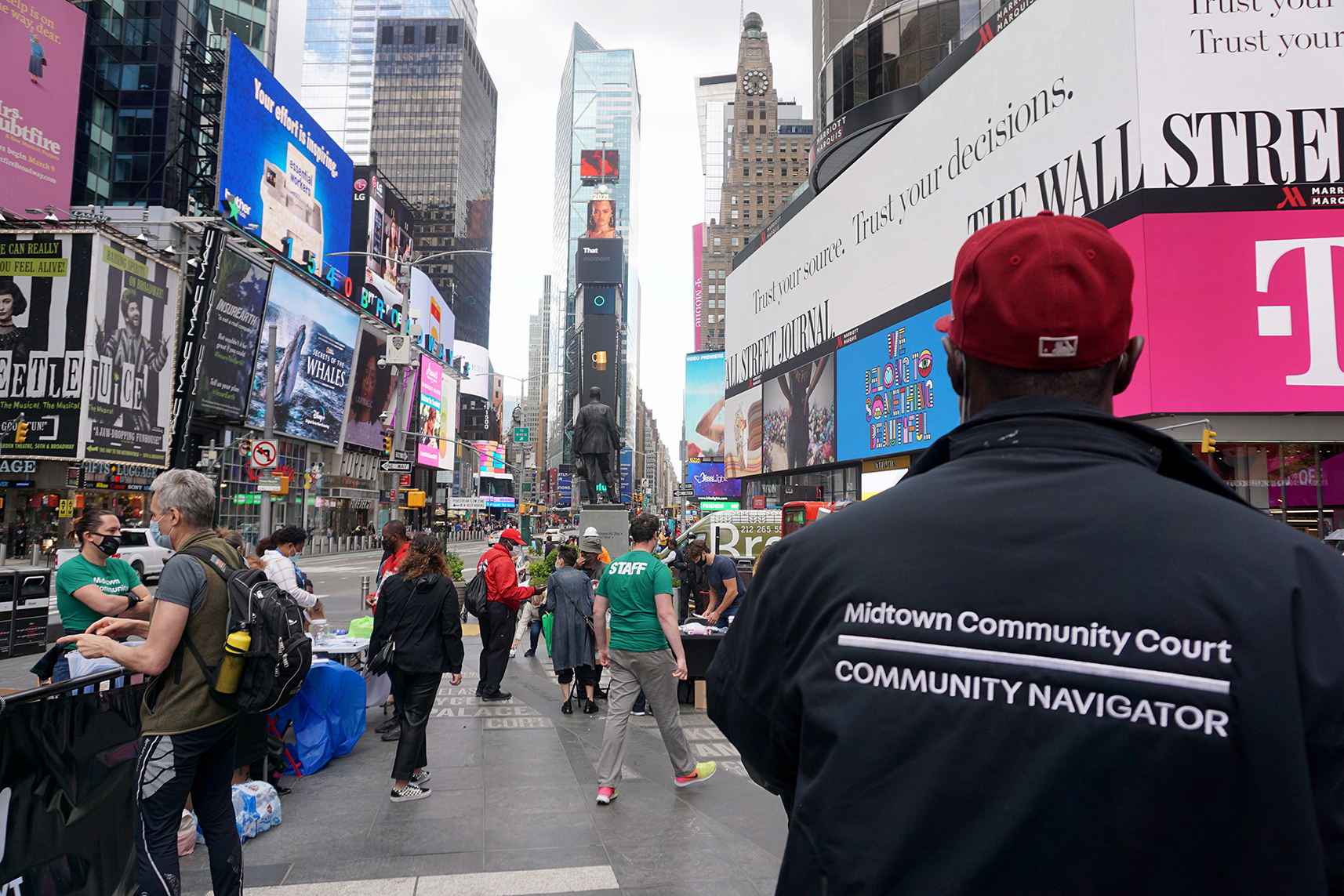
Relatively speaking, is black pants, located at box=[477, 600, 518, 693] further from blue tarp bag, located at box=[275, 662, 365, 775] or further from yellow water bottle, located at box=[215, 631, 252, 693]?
yellow water bottle, located at box=[215, 631, 252, 693]

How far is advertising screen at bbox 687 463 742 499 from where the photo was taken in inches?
3113

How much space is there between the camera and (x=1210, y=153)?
2072 centimetres

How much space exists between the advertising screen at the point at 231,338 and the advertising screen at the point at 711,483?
153ft

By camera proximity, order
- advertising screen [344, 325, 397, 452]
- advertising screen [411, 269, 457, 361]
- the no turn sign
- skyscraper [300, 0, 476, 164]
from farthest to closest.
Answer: skyscraper [300, 0, 476, 164]
advertising screen [411, 269, 457, 361]
advertising screen [344, 325, 397, 452]
the no turn sign

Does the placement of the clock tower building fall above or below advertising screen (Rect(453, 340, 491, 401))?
above

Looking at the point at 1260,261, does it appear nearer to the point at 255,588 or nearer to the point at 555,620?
the point at 555,620

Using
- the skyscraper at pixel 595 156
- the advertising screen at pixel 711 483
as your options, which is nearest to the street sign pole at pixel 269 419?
A: the advertising screen at pixel 711 483

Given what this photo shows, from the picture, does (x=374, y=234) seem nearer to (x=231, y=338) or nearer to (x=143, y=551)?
(x=231, y=338)

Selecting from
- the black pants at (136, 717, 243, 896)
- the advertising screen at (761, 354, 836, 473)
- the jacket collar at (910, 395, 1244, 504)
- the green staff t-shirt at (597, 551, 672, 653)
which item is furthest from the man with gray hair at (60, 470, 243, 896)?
the advertising screen at (761, 354, 836, 473)

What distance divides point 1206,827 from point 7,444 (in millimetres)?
36996

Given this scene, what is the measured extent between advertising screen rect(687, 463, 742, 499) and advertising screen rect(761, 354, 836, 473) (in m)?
26.5

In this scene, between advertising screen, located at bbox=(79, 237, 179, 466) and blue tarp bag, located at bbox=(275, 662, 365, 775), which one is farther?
advertising screen, located at bbox=(79, 237, 179, 466)

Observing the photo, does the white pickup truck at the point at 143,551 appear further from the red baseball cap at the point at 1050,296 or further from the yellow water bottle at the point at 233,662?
the red baseball cap at the point at 1050,296

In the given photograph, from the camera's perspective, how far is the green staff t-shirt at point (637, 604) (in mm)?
6430
